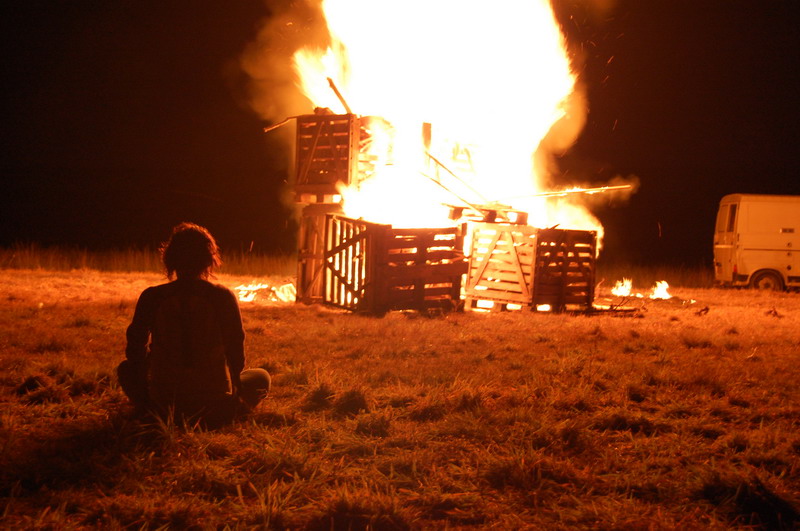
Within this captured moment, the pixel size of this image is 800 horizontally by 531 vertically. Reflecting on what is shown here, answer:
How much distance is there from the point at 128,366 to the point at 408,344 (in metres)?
4.92

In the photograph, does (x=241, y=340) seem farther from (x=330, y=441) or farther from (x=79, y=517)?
(x=79, y=517)

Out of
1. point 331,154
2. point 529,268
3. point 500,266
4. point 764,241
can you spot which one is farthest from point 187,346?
point 764,241

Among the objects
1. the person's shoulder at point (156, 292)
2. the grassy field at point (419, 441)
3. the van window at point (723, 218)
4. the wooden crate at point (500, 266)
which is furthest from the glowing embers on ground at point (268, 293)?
the van window at point (723, 218)

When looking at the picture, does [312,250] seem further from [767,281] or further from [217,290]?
[767,281]

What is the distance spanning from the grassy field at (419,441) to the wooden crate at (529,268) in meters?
4.33

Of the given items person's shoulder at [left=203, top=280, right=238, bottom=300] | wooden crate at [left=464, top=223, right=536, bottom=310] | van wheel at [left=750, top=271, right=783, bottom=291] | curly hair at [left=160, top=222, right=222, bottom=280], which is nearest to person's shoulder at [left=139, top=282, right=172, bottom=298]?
curly hair at [left=160, top=222, right=222, bottom=280]

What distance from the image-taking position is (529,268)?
14578mm

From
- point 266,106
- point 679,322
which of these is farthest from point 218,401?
point 266,106

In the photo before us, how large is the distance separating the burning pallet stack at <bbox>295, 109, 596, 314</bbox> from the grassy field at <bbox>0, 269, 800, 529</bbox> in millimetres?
3525

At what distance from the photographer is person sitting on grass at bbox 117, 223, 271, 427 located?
5.48 meters

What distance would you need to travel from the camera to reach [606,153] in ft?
156

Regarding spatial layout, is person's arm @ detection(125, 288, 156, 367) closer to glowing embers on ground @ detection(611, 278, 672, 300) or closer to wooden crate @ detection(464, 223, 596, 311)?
wooden crate @ detection(464, 223, 596, 311)

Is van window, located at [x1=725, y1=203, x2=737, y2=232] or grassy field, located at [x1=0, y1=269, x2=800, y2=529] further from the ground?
van window, located at [x1=725, y1=203, x2=737, y2=232]

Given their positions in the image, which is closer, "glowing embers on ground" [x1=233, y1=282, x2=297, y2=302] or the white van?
"glowing embers on ground" [x1=233, y1=282, x2=297, y2=302]
